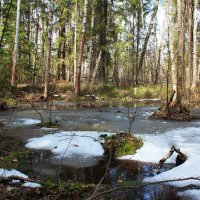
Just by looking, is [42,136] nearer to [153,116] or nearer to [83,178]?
[83,178]

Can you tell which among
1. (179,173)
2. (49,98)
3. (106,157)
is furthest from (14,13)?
(179,173)

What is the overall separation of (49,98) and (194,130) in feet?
37.5

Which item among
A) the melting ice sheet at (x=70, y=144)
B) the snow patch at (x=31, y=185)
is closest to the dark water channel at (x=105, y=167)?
the melting ice sheet at (x=70, y=144)

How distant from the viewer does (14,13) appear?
2564 centimetres

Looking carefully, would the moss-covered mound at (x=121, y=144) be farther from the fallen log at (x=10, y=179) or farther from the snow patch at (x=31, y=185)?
the fallen log at (x=10, y=179)

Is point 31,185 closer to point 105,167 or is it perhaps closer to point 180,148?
point 105,167

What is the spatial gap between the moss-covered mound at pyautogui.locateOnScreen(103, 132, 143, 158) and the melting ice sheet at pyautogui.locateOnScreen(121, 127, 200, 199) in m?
0.16

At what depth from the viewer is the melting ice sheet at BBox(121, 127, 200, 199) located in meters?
5.25

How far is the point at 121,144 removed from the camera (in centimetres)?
717

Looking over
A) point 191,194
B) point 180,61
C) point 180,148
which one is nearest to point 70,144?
point 180,148

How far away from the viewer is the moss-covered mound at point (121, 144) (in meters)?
6.95

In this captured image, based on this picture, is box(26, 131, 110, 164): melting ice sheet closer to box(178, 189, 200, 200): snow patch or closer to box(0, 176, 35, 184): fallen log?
box(0, 176, 35, 184): fallen log

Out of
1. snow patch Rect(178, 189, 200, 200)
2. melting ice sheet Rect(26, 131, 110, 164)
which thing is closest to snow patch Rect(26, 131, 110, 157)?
melting ice sheet Rect(26, 131, 110, 164)

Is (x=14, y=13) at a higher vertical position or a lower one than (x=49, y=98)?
higher
